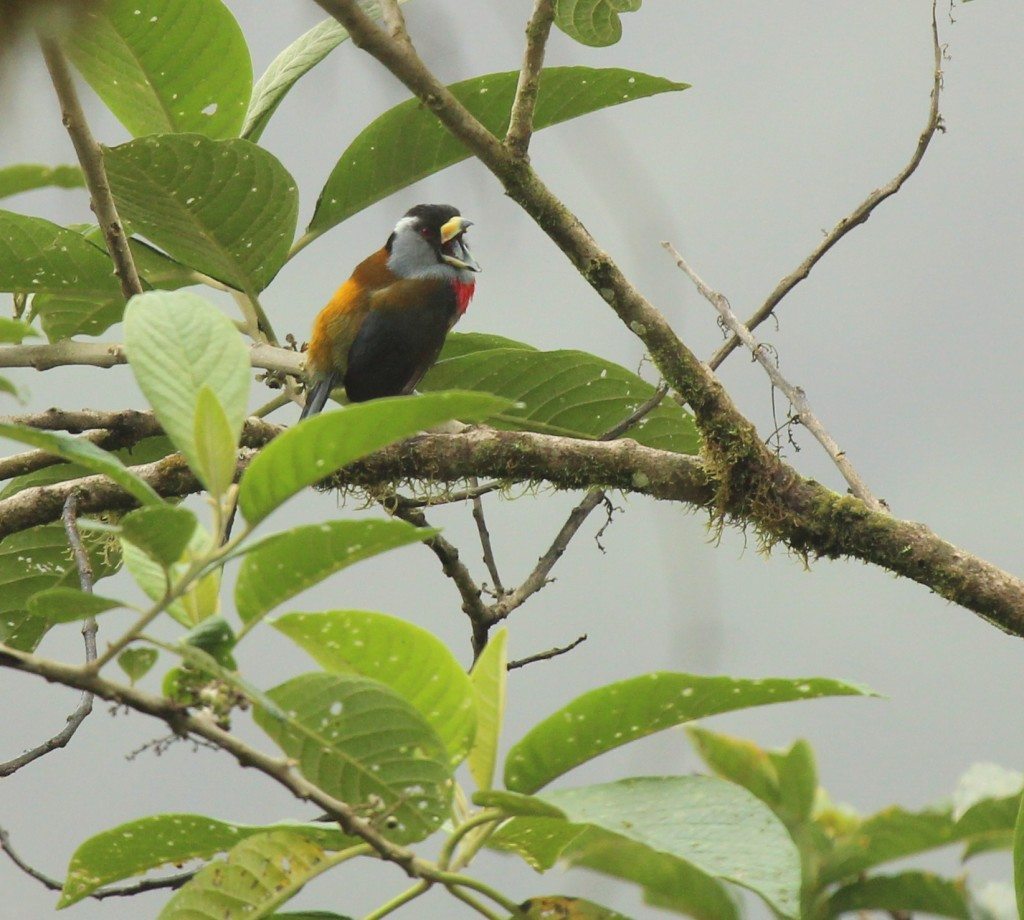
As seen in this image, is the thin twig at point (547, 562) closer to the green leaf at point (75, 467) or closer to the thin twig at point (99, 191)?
the green leaf at point (75, 467)

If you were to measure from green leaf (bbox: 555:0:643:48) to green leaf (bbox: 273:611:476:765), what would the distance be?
4.58 feet

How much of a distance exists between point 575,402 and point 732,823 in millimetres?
1510

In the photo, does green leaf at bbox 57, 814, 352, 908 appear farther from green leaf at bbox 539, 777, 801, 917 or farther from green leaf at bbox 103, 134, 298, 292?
green leaf at bbox 103, 134, 298, 292

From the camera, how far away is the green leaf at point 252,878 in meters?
1.12

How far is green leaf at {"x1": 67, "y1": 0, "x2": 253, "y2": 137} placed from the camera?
91.5 inches

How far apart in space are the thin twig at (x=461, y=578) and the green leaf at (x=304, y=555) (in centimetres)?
141

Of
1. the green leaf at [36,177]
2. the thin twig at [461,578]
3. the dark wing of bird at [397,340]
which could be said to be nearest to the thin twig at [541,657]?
the thin twig at [461,578]

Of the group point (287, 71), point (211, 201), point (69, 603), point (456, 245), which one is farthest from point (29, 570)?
point (456, 245)

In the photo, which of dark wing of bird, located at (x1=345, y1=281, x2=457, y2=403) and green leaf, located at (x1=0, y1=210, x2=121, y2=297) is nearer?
green leaf, located at (x1=0, y1=210, x2=121, y2=297)

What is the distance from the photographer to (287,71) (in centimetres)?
257

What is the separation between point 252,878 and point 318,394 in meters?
2.40

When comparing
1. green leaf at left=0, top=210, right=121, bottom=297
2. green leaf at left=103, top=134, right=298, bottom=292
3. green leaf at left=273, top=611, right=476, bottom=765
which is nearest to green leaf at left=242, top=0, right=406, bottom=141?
green leaf at left=103, top=134, right=298, bottom=292

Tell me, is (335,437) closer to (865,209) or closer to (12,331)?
(12,331)

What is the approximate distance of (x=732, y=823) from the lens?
3.33 feet
